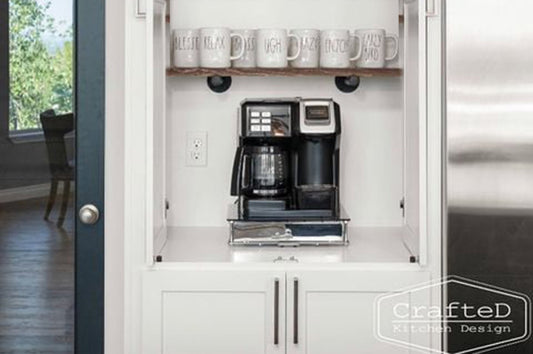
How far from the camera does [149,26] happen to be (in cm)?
204

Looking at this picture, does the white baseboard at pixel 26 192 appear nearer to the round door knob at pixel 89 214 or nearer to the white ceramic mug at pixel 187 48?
the round door knob at pixel 89 214

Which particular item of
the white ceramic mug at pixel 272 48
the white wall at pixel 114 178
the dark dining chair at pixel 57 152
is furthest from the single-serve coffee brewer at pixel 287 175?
the dark dining chair at pixel 57 152

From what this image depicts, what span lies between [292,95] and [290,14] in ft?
0.88

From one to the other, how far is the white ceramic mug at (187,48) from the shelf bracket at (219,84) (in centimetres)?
13

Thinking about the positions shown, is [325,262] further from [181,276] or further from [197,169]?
[197,169]

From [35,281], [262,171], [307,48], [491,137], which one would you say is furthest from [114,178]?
[491,137]

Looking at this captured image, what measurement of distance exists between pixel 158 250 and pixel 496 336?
94 centimetres

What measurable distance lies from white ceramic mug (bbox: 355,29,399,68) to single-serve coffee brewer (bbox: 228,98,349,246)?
0.21 meters

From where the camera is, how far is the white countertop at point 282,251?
7.15 feet

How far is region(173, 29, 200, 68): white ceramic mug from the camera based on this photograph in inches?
97.9

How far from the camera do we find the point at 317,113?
2365mm

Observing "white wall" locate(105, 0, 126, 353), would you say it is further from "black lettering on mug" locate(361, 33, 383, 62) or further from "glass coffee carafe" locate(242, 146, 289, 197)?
"black lettering on mug" locate(361, 33, 383, 62)

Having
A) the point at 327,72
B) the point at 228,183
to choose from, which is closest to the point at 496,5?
the point at 327,72

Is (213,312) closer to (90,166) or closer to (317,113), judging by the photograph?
(90,166)
